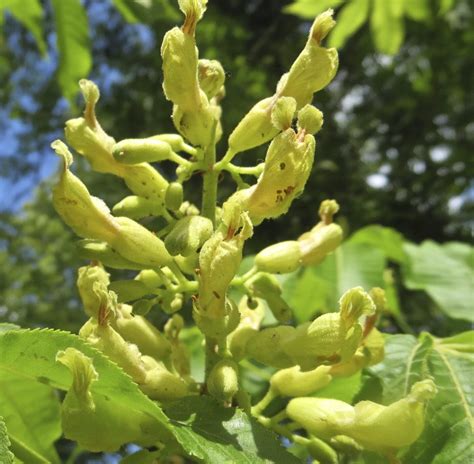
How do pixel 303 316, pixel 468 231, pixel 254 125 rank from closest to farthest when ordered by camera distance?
pixel 254 125
pixel 303 316
pixel 468 231

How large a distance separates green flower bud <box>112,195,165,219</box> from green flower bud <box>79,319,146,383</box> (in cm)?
27

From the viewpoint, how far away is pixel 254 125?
1.45 m

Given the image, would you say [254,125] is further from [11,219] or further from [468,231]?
[11,219]

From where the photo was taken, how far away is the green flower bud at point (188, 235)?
4.17 feet

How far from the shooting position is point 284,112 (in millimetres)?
1310

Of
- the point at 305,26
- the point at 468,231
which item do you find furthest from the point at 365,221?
the point at 305,26

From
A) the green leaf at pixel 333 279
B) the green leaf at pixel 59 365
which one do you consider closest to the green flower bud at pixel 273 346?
the green leaf at pixel 59 365

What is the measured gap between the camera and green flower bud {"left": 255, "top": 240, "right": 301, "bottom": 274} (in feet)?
Answer: 4.84

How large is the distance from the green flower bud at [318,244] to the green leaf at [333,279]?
47.1 inches

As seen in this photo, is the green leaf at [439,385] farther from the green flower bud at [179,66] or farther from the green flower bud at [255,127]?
the green flower bud at [179,66]

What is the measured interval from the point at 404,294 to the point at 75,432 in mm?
8213

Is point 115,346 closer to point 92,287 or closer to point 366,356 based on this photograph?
point 92,287

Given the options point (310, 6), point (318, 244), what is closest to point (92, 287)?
point (318, 244)

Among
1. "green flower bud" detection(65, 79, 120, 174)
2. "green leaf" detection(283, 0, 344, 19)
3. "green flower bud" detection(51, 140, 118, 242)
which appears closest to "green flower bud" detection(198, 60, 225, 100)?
"green flower bud" detection(65, 79, 120, 174)
